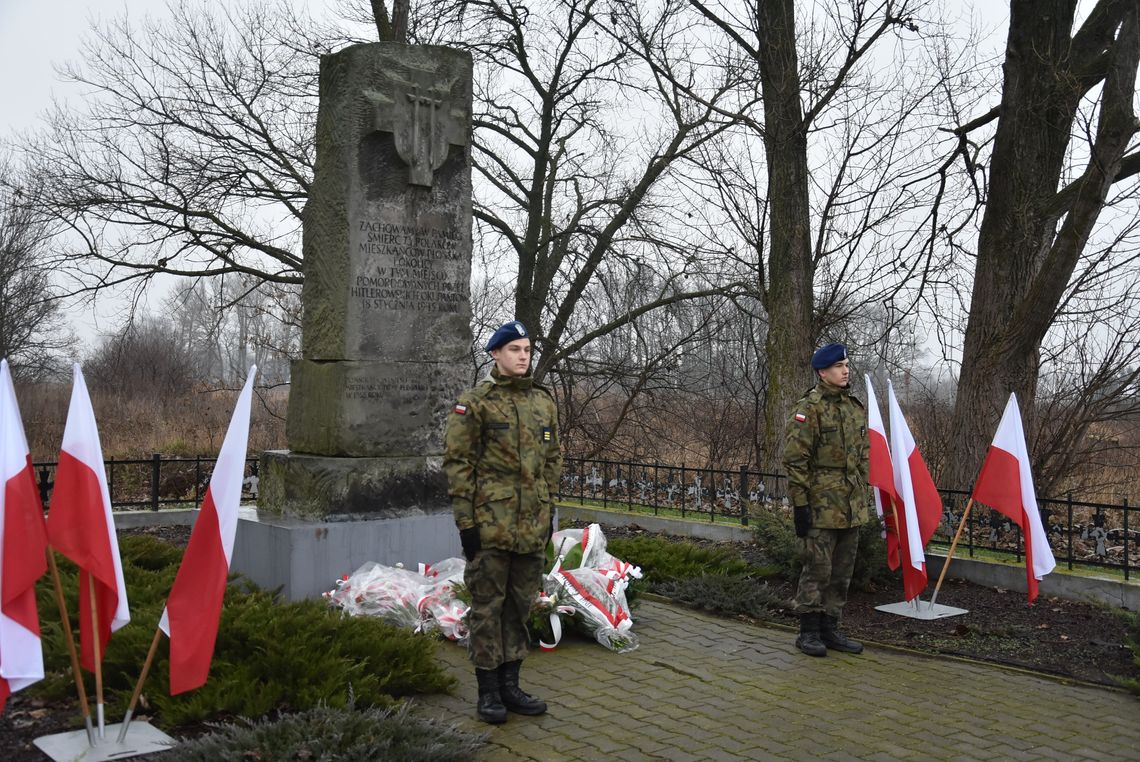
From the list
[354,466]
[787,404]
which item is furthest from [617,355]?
[354,466]

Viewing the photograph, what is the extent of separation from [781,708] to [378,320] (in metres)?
4.10

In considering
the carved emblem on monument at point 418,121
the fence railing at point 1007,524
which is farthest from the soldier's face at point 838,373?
the carved emblem on monument at point 418,121

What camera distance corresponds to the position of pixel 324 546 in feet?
23.0

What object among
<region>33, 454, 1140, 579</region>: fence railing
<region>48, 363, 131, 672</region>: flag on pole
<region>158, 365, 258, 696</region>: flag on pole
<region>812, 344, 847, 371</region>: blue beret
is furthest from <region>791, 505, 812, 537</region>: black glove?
<region>48, 363, 131, 672</region>: flag on pole

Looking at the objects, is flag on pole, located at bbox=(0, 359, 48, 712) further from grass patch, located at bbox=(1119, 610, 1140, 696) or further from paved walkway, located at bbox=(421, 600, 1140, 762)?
grass patch, located at bbox=(1119, 610, 1140, 696)

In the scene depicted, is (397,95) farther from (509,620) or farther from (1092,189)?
(1092,189)

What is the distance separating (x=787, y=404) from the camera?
1177 centimetres

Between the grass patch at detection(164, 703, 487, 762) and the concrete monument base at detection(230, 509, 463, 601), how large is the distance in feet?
8.35

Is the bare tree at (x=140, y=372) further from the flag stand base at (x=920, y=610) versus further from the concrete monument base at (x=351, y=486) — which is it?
the flag stand base at (x=920, y=610)

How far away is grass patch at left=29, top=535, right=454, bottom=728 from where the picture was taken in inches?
185

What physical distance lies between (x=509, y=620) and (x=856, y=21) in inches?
339

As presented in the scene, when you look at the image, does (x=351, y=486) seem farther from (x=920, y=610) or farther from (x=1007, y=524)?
(x=1007, y=524)

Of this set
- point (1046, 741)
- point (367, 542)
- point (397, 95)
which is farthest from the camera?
point (397, 95)

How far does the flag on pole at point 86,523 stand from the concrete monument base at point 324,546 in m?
2.53
